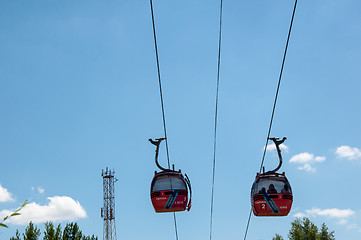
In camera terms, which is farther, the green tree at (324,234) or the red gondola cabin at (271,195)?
the green tree at (324,234)

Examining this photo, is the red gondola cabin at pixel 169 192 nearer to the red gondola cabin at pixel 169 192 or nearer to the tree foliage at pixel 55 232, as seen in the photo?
the red gondola cabin at pixel 169 192

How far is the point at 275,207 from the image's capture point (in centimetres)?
1449

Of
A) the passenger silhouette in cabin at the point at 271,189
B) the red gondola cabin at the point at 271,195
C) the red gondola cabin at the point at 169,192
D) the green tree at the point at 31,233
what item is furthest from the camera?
the green tree at the point at 31,233

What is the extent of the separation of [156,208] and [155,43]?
719cm

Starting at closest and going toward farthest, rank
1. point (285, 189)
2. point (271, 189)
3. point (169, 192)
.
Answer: point (169, 192) < point (271, 189) < point (285, 189)

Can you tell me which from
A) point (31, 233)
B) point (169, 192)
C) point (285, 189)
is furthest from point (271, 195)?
point (31, 233)

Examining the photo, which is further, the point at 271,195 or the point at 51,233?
the point at 51,233

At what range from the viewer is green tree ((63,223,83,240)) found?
49.4m

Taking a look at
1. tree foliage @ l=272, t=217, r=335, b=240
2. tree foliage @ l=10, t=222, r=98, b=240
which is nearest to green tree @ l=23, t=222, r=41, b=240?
tree foliage @ l=10, t=222, r=98, b=240

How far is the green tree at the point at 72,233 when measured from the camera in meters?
49.4

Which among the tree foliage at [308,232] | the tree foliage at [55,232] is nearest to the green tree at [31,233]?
the tree foliage at [55,232]

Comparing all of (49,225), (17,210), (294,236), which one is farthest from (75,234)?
(17,210)

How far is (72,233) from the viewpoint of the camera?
50000mm

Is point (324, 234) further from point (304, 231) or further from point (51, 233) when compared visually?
point (51, 233)
